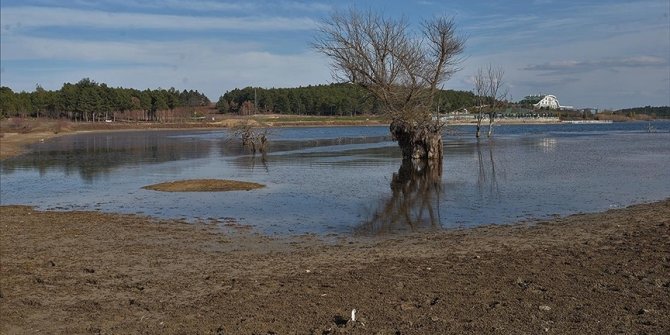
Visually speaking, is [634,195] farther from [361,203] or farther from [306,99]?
[306,99]

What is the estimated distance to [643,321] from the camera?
671 centimetres

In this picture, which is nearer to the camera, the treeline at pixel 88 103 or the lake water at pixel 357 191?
the lake water at pixel 357 191

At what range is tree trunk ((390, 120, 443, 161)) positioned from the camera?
39000 millimetres

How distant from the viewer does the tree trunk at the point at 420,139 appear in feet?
128

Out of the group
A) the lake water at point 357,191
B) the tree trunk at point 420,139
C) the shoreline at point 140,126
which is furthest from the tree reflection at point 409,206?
the shoreline at point 140,126

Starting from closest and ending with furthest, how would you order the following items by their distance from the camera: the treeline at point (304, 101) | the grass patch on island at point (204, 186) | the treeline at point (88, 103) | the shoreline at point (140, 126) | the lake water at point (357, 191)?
the lake water at point (357, 191) → the grass patch on island at point (204, 186) → the shoreline at point (140, 126) → the treeline at point (88, 103) → the treeline at point (304, 101)

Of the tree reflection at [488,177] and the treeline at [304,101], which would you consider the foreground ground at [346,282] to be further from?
the treeline at [304,101]

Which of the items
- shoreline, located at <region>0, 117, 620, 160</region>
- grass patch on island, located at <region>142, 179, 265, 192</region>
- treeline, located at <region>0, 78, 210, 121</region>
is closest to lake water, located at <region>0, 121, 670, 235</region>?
grass patch on island, located at <region>142, 179, 265, 192</region>

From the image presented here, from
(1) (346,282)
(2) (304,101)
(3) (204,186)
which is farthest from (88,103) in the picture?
(1) (346,282)

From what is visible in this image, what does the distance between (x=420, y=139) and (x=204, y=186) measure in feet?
59.0

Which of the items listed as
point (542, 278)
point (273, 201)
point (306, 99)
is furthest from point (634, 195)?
point (306, 99)

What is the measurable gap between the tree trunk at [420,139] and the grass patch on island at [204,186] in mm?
15649

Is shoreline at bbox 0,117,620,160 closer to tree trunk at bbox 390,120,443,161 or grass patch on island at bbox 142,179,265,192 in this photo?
tree trunk at bbox 390,120,443,161

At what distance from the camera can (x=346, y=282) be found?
9.03 meters
